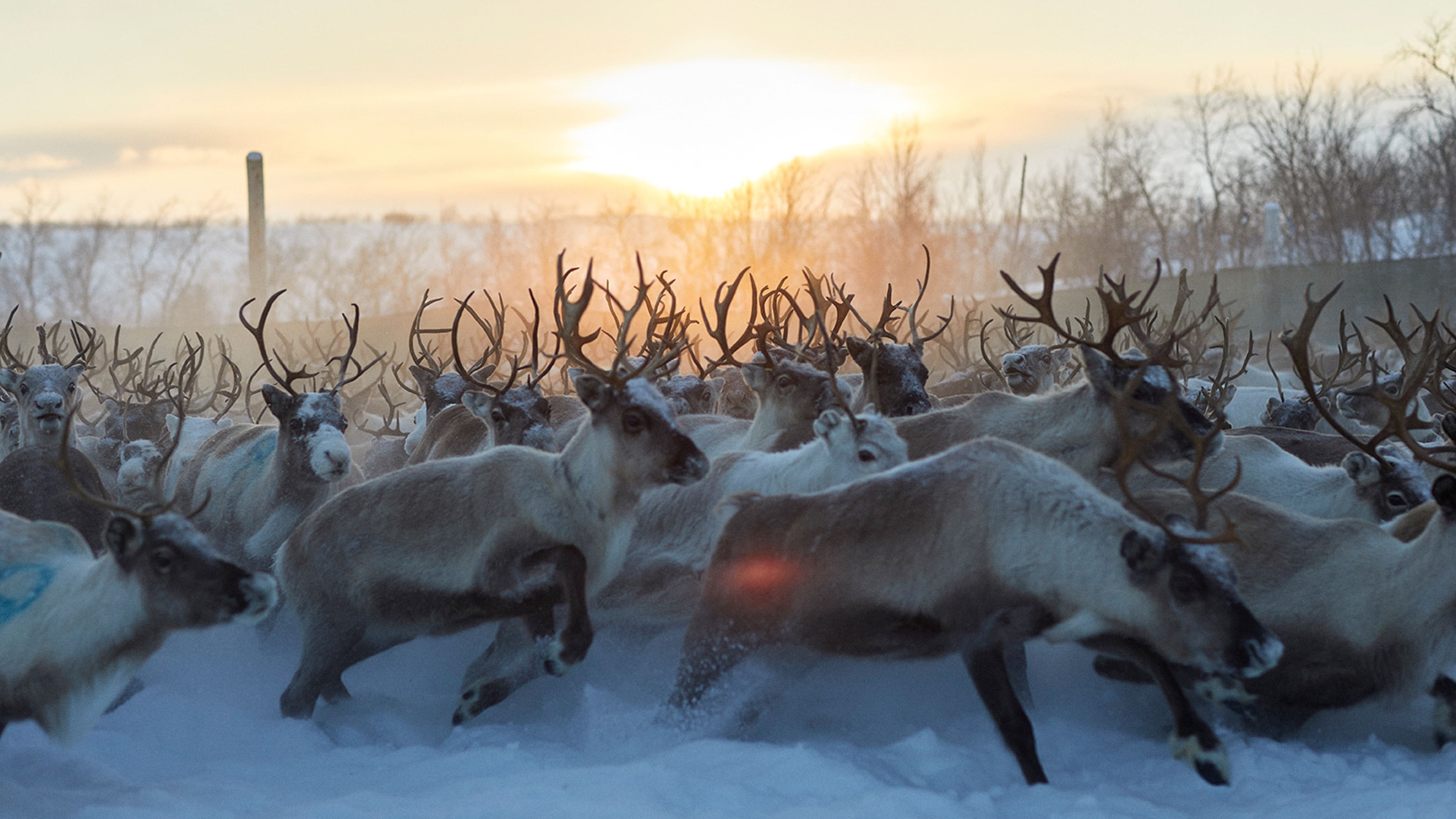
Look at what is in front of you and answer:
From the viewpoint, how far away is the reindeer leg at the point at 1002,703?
140 inches

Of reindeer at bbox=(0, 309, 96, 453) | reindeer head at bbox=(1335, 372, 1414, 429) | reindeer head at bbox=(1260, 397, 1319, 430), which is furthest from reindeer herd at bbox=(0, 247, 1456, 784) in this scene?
reindeer head at bbox=(1260, 397, 1319, 430)

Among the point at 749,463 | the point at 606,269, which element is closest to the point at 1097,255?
the point at 606,269

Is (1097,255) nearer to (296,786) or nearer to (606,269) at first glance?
(606,269)

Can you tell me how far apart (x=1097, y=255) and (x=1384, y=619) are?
40352 mm

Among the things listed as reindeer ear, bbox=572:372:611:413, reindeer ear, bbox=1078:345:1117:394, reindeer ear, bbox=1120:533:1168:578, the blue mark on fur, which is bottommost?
the blue mark on fur

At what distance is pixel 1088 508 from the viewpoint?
3521 mm

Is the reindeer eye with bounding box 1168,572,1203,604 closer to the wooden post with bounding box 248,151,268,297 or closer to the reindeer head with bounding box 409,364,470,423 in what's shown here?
the reindeer head with bounding box 409,364,470,423

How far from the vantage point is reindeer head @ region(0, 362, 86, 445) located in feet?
21.7

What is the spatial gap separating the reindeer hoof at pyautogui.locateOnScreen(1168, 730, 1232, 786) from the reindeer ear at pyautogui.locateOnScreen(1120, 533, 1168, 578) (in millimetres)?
612

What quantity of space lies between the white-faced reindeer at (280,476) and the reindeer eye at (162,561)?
1.89 meters

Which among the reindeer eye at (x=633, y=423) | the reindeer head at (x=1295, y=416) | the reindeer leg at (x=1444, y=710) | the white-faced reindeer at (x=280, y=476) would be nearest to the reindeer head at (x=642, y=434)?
the reindeer eye at (x=633, y=423)

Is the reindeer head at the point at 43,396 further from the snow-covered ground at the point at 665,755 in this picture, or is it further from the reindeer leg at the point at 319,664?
the reindeer leg at the point at 319,664

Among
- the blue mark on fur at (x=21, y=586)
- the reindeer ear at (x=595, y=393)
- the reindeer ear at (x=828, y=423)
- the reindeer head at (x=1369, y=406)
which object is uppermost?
the reindeer ear at (x=595, y=393)

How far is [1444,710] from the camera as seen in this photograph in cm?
391
